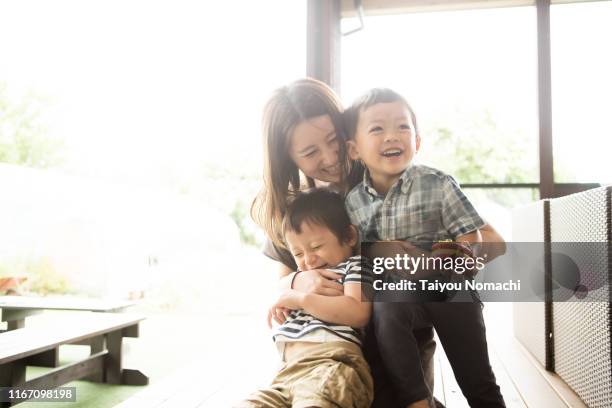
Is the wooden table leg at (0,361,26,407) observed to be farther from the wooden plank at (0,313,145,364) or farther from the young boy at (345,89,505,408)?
the young boy at (345,89,505,408)

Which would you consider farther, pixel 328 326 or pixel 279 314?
pixel 279 314

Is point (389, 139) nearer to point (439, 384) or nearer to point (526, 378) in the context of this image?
point (439, 384)

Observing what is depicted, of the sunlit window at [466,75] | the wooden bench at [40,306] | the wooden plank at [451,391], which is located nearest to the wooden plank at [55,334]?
the wooden bench at [40,306]

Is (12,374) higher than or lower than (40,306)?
lower

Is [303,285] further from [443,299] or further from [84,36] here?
[84,36]

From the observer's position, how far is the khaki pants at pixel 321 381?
3.37ft

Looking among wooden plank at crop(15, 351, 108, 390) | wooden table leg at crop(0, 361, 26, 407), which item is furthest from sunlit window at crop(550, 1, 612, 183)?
wooden table leg at crop(0, 361, 26, 407)

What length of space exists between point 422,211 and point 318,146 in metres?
0.38

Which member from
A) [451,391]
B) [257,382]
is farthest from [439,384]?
[257,382]

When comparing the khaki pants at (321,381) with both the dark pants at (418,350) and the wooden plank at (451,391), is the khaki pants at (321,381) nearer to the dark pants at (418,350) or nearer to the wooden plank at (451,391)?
the dark pants at (418,350)

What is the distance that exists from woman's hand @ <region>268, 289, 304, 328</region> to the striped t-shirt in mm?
22

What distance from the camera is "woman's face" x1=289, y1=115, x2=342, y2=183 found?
1.44 meters

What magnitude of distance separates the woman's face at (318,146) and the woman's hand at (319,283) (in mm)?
329

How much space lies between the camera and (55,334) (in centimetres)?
213
